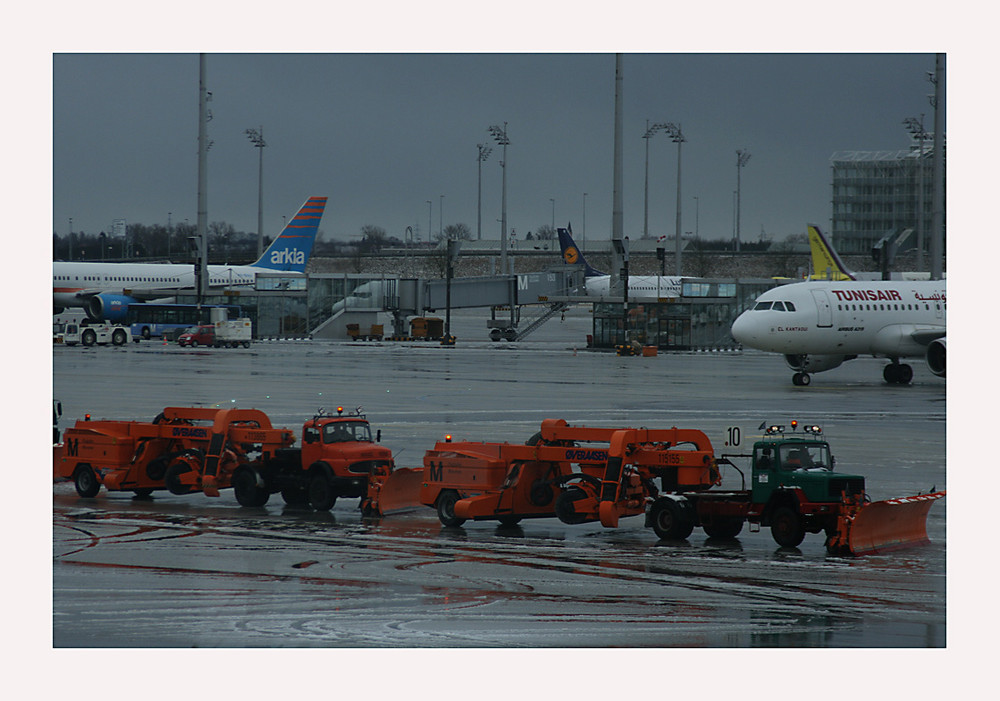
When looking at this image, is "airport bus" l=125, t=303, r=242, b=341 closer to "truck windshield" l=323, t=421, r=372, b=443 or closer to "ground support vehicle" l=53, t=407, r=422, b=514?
"ground support vehicle" l=53, t=407, r=422, b=514

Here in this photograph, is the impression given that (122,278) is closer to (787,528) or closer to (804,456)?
(804,456)

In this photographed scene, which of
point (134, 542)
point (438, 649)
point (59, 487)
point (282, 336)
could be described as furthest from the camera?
point (282, 336)

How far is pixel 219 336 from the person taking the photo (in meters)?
82.9

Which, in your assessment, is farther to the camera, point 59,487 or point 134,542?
point 59,487

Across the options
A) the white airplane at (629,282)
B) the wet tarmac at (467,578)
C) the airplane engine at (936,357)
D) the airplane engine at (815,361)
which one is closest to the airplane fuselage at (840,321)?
the airplane engine at (815,361)

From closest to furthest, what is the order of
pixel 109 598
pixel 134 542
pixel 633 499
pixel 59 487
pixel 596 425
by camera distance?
pixel 109 598 → pixel 134 542 → pixel 633 499 → pixel 59 487 → pixel 596 425

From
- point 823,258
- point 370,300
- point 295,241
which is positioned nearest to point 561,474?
point 370,300

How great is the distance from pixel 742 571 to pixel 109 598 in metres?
8.51

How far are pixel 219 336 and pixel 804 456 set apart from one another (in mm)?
67760

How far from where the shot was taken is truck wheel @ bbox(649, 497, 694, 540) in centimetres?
1956

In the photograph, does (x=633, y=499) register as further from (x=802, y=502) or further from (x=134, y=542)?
(x=134, y=542)

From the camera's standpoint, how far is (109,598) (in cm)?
1484

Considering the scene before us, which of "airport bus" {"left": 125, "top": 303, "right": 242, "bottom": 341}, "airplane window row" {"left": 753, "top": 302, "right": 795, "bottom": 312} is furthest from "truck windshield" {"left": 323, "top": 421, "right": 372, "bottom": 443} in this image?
"airport bus" {"left": 125, "top": 303, "right": 242, "bottom": 341}
